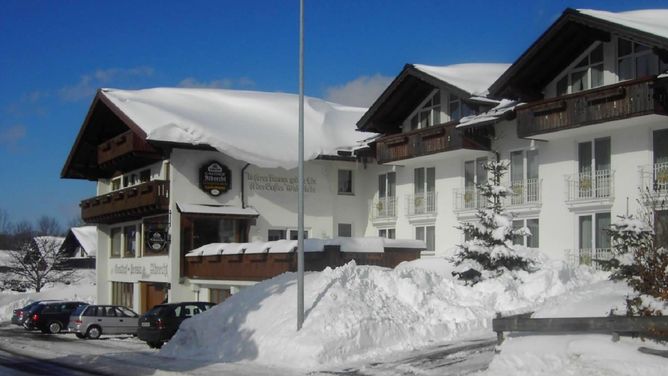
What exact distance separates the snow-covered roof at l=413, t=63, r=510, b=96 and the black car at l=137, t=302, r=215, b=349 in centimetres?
1338

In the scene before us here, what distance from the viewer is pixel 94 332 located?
3266 cm

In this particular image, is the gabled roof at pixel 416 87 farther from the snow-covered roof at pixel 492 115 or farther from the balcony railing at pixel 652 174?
A: the balcony railing at pixel 652 174

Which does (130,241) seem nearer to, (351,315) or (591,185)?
(591,185)

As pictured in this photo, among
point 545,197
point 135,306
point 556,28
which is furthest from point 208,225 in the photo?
point 556,28

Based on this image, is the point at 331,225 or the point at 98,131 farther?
the point at 98,131

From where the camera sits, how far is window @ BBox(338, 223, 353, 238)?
135 ft

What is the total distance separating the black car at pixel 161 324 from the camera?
25641 millimetres

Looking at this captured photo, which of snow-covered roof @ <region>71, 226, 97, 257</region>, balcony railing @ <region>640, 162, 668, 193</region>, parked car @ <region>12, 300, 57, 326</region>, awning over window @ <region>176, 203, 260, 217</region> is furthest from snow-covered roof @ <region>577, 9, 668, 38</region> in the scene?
snow-covered roof @ <region>71, 226, 97, 257</region>

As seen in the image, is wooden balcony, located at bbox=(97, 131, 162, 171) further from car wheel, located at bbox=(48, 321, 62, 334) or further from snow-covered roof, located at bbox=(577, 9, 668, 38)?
snow-covered roof, located at bbox=(577, 9, 668, 38)

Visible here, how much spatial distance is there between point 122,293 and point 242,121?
1181 cm

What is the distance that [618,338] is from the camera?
43.3 ft

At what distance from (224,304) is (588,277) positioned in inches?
429

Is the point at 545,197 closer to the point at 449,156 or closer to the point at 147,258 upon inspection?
the point at 449,156

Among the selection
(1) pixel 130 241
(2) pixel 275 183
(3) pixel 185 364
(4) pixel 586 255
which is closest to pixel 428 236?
(2) pixel 275 183
